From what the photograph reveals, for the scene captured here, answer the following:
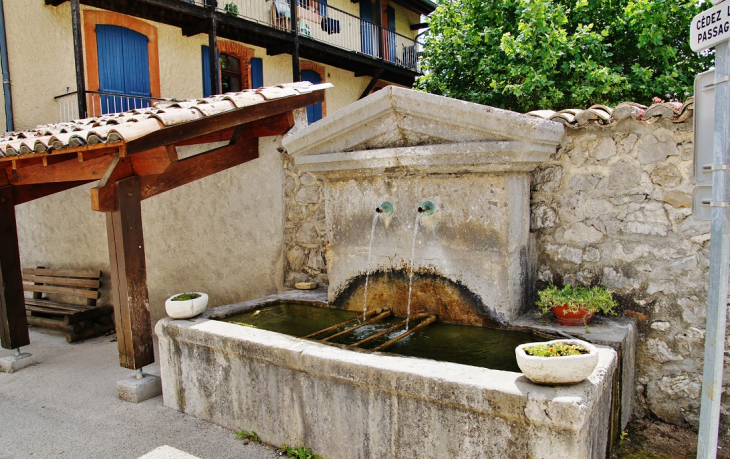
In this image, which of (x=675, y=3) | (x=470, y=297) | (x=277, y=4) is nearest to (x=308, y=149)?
(x=470, y=297)

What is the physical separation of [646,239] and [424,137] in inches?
69.3

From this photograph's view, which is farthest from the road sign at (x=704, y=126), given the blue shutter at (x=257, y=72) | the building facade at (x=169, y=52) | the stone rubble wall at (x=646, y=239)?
the blue shutter at (x=257, y=72)

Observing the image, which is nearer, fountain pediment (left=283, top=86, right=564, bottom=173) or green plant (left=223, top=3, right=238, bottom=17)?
fountain pediment (left=283, top=86, right=564, bottom=173)

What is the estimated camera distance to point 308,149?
439 cm

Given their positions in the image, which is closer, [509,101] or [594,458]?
[594,458]

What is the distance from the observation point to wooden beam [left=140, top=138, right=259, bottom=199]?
14.5 ft

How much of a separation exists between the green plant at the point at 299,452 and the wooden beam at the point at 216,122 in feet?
7.84

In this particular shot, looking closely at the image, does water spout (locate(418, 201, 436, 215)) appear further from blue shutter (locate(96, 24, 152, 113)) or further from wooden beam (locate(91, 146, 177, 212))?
blue shutter (locate(96, 24, 152, 113))

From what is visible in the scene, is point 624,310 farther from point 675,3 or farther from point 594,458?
point 675,3

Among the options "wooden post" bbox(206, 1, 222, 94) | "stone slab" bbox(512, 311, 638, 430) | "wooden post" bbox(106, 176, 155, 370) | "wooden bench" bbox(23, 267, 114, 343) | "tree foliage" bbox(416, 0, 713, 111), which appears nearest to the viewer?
"stone slab" bbox(512, 311, 638, 430)

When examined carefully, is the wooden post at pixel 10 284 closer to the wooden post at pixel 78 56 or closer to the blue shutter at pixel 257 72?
the wooden post at pixel 78 56

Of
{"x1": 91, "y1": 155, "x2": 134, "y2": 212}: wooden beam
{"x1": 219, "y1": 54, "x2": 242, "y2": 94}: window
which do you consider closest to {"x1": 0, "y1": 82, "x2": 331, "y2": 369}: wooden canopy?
{"x1": 91, "y1": 155, "x2": 134, "y2": 212}: wooden beam

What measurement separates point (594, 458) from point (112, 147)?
3.84m

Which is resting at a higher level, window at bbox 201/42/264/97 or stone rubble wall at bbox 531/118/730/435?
window at bbox 201/42/264/97
